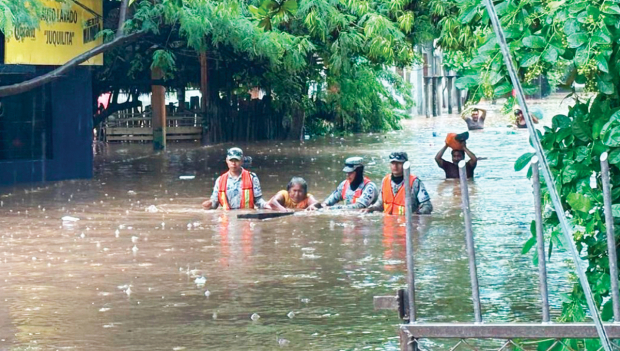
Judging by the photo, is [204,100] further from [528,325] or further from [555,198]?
[555,198]

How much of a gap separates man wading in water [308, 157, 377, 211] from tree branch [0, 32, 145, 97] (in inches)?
211

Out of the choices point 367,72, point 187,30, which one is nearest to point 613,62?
point 187,30

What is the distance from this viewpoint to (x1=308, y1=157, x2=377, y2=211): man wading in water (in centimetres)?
1697

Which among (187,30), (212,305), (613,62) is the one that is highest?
(187,30)

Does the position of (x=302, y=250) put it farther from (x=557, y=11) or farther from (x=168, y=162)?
(x=168, y=162)

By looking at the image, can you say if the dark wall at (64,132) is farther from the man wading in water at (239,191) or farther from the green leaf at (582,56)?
Answer: the green leaf at (582,56)

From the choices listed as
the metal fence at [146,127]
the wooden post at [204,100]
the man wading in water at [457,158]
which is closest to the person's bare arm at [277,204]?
the man wading in water at [457,158]

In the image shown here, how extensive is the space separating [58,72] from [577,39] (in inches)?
625

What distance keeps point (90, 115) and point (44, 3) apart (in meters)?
3.36

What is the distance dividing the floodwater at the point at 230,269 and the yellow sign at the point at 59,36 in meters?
2.26

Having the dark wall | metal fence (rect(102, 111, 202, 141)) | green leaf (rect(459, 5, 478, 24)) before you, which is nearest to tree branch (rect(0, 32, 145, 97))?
the dark wall

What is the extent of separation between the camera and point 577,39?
521 centimetres

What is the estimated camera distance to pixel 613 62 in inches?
214

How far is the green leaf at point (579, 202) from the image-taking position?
5504mm
